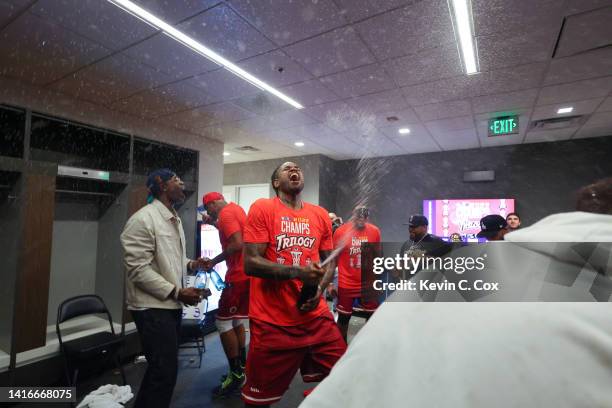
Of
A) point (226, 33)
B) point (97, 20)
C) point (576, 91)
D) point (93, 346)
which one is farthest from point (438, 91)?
point (93, 346)

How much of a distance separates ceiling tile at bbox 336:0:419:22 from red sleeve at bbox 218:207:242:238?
142 cm

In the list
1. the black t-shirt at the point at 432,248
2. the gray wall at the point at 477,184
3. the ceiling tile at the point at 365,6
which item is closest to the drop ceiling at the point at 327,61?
the ceiling tile at the point at 365,6

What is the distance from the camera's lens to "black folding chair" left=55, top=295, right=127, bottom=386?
6.46 ft

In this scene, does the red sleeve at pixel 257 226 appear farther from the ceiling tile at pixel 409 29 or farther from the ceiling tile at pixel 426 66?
the ceiling tile at pixel 426 66

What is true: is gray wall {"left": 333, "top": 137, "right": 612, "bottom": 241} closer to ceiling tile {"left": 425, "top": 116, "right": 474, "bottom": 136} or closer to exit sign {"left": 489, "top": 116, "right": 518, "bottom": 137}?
exit sign {"left": 489, "top": 116, "right": 518, "bottom": 137}

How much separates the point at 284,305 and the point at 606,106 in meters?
3.38

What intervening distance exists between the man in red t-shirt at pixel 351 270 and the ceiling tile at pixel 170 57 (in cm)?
177

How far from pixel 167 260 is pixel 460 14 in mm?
2042

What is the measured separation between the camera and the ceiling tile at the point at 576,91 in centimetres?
235

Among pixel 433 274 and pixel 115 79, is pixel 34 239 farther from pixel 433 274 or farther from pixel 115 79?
pixel 433 274

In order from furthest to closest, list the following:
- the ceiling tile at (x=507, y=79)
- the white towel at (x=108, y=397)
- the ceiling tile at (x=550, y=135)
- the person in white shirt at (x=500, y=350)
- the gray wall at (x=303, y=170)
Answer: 1. the gray wall at (x=303, y=170)
2. the ceiling tile at (x=550, y=135)
3. the ceiling tile at (x=507, y=79)
4. the white towel at (x=108, y=397)
5. the person in white shirt at (x=500, y=350)

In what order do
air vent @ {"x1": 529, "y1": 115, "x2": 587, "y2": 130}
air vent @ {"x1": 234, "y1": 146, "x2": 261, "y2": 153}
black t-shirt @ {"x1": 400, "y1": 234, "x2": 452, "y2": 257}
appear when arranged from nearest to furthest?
black t-shirt @ {"x1": 400, "y1": 234, "x2": 452, "y2": 257}
air vent @ {"x1": 529, "y1": 115, "x2": 587, "y2": 130}
air vent @ {"x1": 234, "y1": 146, "x2": 261, "y2": 153}

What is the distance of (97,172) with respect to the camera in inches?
103

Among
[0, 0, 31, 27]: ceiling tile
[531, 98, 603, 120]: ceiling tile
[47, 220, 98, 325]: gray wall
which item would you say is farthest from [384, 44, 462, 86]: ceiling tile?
[47, 220, 98, 325]: gray wall
